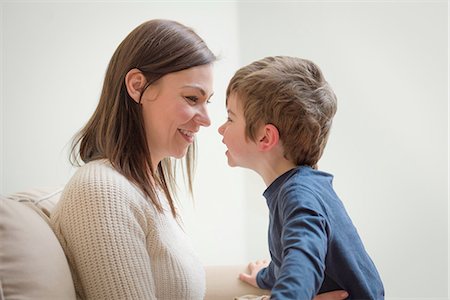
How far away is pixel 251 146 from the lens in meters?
1.40

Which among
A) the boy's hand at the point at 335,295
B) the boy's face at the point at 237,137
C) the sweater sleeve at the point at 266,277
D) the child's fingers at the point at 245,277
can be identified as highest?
the boy's face at the point at 237,137

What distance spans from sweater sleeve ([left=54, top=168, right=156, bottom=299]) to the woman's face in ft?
A: 0.88

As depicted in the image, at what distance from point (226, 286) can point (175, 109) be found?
62 centimetres

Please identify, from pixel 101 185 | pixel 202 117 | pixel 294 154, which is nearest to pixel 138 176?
pixel 101 185

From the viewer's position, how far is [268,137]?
1.36 metres

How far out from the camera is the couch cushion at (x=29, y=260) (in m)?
1.00

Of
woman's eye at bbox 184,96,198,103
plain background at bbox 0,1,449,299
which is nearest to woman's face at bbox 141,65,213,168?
woman's eye at bbox 184,96,198,103

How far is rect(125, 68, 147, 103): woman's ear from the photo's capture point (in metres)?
1.37

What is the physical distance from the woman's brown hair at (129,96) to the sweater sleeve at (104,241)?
137 mm

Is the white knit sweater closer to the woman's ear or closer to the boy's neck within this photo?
the woman's ear

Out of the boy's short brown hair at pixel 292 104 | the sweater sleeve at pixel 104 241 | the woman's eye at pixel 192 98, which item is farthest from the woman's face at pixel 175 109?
the sweater sleeve at pixel 104 241

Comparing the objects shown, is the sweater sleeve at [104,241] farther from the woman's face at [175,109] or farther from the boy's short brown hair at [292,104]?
the boy's short brown hair at [292,104]

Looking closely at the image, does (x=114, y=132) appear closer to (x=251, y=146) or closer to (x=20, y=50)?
(x=251, y=146)

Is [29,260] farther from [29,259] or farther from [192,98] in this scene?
[192,98]
